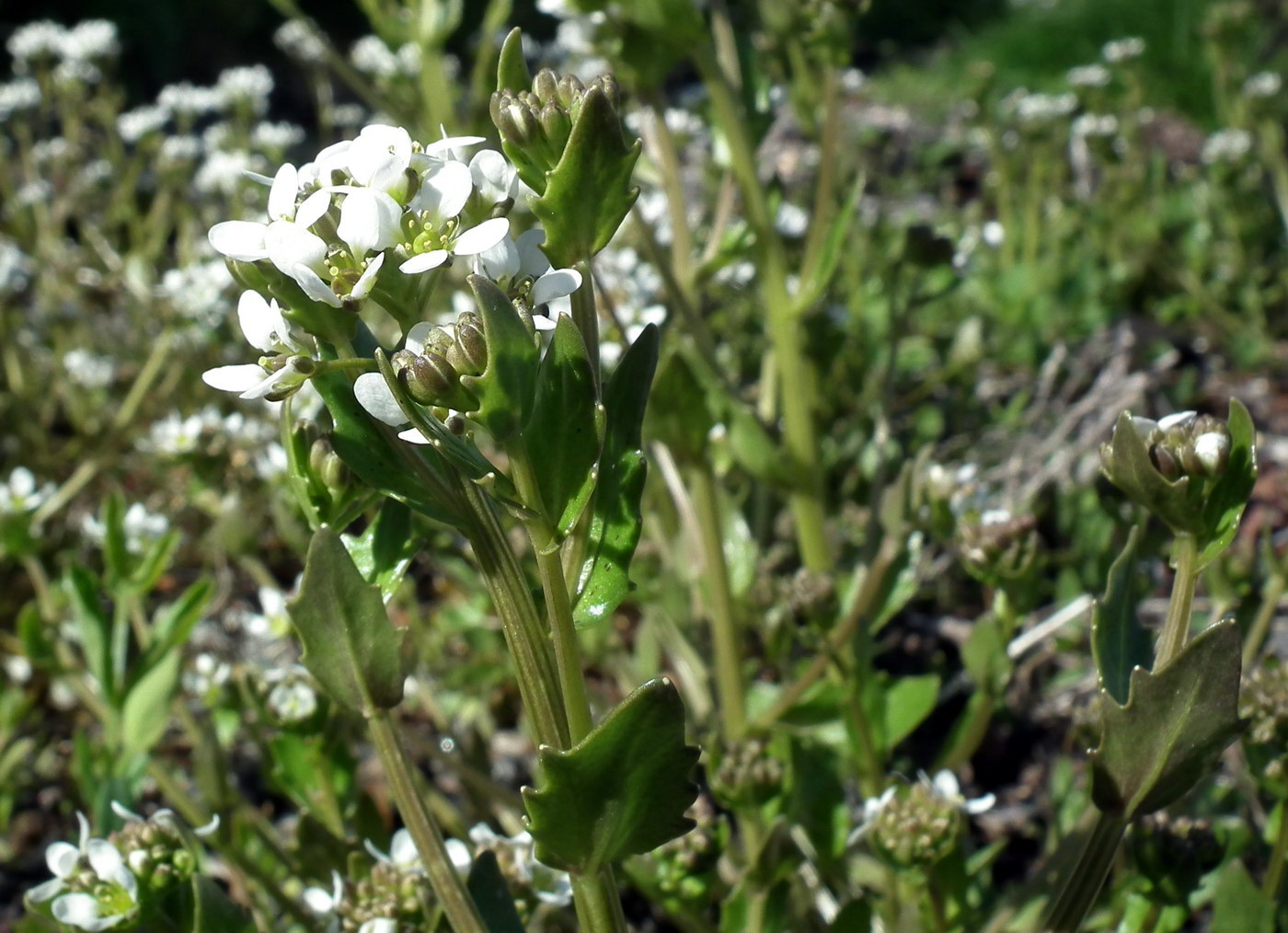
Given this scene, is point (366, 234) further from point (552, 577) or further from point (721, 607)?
point (721, 607)

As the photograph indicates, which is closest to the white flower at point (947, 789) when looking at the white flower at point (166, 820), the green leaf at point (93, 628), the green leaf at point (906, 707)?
the green leaf at point (906, 707)

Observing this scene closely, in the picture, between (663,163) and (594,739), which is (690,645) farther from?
(594,739)

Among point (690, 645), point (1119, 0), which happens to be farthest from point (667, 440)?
point (1119, 0)

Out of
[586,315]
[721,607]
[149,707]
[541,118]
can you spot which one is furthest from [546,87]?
[149,707]

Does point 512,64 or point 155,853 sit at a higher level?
point 512,64

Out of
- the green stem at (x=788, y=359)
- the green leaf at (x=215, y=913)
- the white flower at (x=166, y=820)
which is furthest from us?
the green stem at (x=788, y=359)

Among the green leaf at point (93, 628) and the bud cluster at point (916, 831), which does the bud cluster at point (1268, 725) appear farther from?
the green leaf at point (93, 628)
